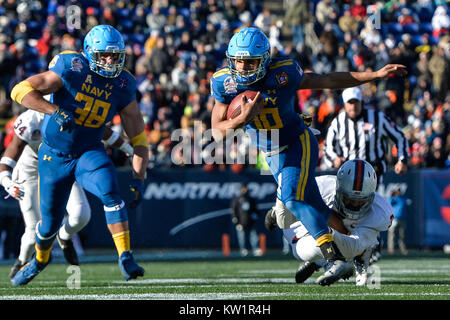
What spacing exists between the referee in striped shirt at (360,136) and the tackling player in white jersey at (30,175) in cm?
205

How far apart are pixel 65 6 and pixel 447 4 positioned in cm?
826

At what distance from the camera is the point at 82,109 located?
5945 mm

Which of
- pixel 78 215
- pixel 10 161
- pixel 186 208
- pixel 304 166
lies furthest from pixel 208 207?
pixel 304 166

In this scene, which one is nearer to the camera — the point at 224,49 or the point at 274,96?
the point at 274,96

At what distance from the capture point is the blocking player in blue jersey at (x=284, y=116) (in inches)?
224

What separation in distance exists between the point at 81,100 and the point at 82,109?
62mm

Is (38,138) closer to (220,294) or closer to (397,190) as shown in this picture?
(220,294)

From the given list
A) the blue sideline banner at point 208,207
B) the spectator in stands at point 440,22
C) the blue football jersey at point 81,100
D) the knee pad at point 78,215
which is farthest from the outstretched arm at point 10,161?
the spectator in stands at point 440,22

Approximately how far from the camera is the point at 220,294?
5.37 meters

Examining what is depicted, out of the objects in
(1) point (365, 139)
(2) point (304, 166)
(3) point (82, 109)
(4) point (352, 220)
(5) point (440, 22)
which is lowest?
(4) point (352, 220)

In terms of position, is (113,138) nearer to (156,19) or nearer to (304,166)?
(304,166)

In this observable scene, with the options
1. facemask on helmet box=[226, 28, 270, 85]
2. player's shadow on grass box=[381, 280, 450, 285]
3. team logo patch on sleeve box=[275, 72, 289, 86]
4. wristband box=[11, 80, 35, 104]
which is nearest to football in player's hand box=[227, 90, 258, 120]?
facemask on helmet box=[226, 28, 270, 85]

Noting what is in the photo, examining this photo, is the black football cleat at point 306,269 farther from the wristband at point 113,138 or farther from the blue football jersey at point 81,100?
the wristband at point 113,138
